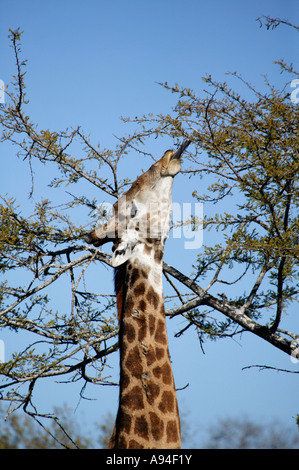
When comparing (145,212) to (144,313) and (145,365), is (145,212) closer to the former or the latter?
(144,313)

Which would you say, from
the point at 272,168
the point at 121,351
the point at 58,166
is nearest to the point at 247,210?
the point at 272,168

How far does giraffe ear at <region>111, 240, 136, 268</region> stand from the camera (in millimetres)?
3920

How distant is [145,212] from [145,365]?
114 centimetres

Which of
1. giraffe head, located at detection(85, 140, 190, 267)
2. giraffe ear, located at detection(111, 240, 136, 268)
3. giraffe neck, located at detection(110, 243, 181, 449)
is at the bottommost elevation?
giraffe neck, located at detection(110, 243, 181, 449)

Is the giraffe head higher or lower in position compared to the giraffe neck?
higher

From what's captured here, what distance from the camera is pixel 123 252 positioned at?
394 centimetres

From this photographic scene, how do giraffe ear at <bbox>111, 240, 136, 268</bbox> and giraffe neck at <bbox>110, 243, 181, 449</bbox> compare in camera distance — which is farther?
giraffe ear at <bbox>111, 240, 136, 268</bbox>

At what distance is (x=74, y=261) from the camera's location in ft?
21.3

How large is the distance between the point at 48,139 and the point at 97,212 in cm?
119

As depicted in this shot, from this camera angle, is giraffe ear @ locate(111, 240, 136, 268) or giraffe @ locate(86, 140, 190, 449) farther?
giraffe ear @ locate(111, 240, 136, 268)

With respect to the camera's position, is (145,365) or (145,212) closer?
(145,365)

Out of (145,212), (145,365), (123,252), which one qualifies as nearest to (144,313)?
(145,365)

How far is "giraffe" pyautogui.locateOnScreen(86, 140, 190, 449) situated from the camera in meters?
3.59
